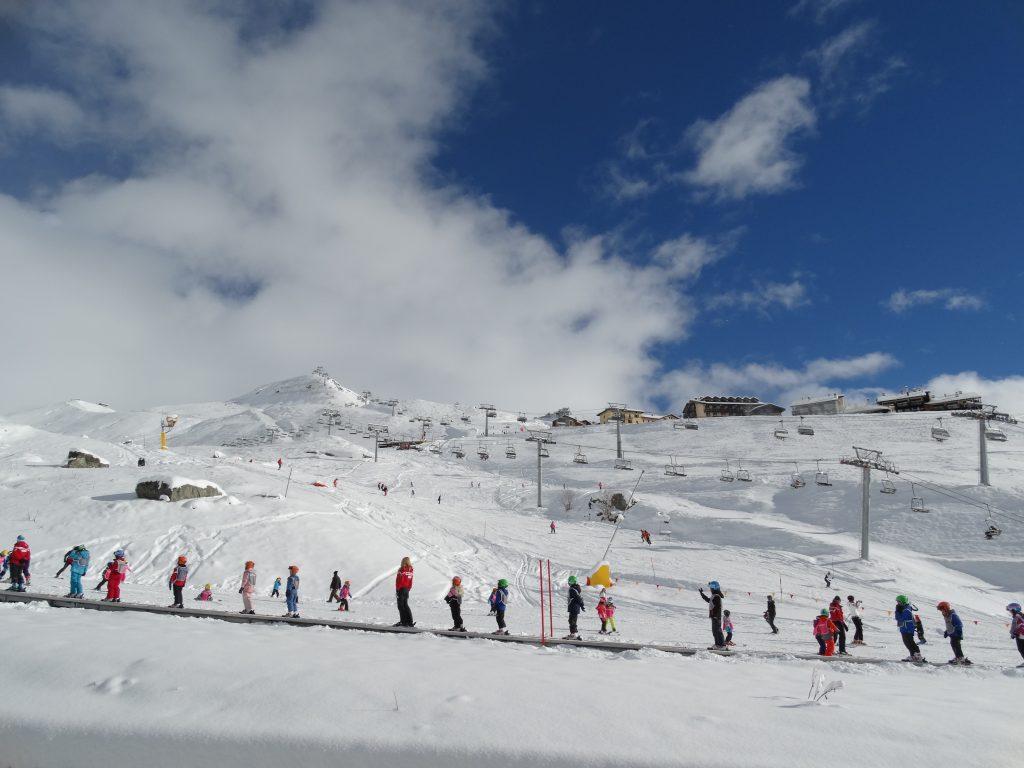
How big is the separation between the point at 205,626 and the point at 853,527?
46240mm

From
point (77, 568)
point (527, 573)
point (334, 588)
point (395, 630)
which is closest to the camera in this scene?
point (395, 630)

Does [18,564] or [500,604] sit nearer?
[500,604]

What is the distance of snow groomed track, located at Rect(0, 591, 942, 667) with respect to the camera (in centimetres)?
1012

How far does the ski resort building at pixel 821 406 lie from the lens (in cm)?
11706

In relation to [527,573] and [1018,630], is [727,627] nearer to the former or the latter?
[1018,630]

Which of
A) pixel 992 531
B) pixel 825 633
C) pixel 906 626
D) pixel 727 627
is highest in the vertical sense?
pixel 906 626

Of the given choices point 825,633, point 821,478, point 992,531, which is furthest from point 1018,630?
point 821,478

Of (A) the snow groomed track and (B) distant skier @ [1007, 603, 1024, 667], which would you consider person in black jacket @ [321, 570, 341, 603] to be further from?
(B) distant skier @ [1007, 603, 1024, 667]

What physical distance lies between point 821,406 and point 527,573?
4348 inches

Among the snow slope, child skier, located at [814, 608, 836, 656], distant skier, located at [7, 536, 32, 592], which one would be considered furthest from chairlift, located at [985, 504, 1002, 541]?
distant skier, located at [7, 536, 32, 592]

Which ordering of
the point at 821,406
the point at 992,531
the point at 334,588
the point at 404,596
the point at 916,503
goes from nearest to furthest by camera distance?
the point at 404,596
the point at 334,588
the point at 992,531
the point at 916,503
the point at 821,406

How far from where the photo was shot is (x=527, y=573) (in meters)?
28.5

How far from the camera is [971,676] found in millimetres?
9289

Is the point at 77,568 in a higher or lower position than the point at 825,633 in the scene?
higher
